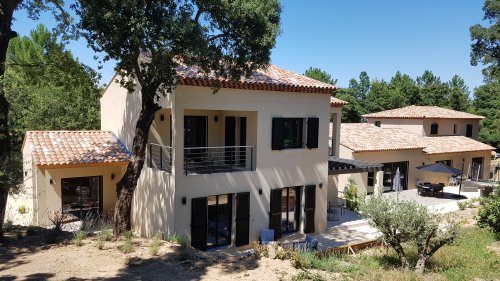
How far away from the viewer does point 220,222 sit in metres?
17.2

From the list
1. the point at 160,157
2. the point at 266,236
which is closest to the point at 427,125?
the point at 266,236

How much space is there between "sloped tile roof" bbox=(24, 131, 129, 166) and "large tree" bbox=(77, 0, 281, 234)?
214 inches

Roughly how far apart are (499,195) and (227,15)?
1787cm

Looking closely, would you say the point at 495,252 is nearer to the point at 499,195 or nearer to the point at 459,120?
the point at 499,195

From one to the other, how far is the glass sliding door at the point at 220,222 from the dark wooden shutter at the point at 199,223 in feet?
2.17

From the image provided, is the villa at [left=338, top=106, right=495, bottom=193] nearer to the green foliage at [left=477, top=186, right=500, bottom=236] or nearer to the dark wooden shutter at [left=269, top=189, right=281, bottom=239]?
the green foliage at [left=477, top=186, right=500, bottom=236]

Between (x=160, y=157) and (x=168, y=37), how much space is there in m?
7.02

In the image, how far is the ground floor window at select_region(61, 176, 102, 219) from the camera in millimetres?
18109

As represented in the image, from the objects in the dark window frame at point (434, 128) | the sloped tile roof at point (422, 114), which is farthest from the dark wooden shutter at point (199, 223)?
the dark window frame at point (434, 128)

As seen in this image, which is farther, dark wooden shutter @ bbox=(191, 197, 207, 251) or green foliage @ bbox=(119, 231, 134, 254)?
dark wooden shutter @ bbox=(191, 197, 207, 251)

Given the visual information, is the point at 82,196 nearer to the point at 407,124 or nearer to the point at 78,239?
the point at 78,239

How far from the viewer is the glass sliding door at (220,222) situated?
16.2 meters

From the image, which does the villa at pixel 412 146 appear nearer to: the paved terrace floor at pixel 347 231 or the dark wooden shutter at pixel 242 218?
the paved terrace floor at pixel 347 231

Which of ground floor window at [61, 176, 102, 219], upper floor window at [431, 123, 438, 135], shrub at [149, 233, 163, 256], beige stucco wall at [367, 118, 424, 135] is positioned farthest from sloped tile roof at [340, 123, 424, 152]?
shrub at [149, 233, 163, 256]
